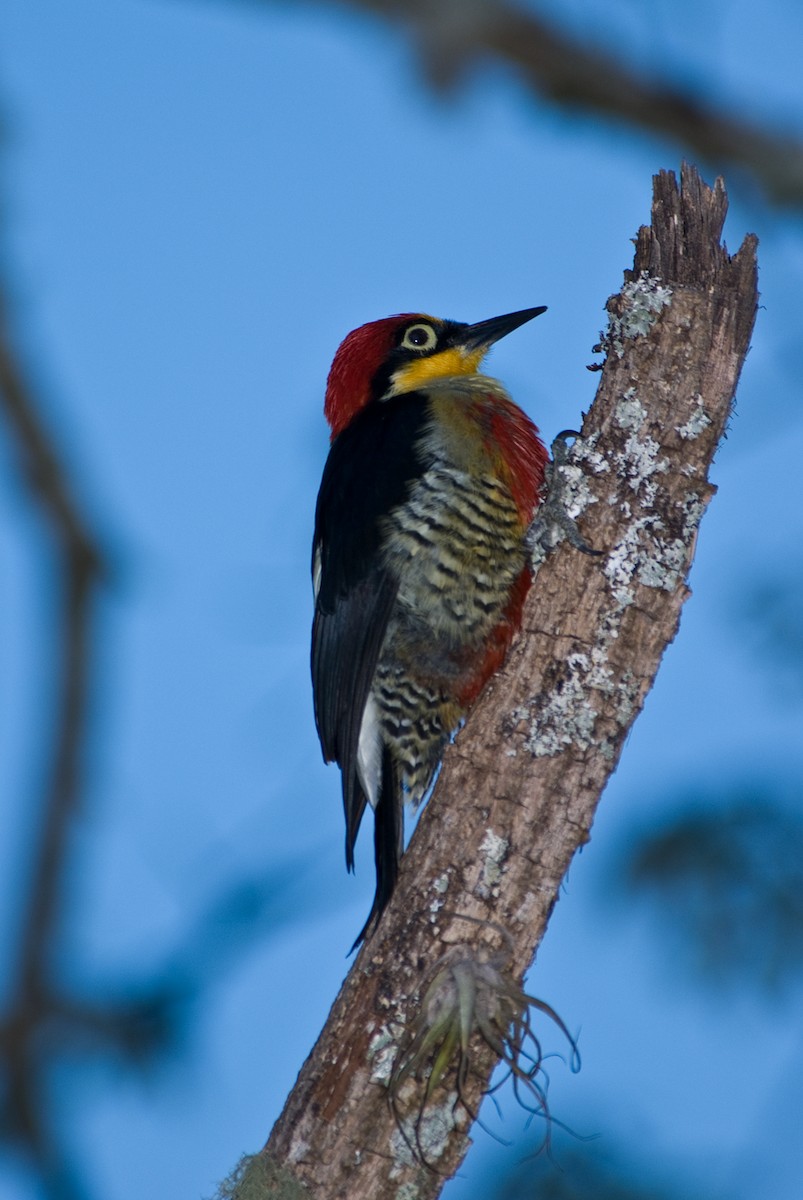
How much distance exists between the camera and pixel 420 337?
19.4ft

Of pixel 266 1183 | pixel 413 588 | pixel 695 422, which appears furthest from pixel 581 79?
pixel 413 588

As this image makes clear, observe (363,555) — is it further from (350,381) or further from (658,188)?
(658,188)

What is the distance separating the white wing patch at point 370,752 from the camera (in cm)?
475

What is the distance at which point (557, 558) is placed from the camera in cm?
377

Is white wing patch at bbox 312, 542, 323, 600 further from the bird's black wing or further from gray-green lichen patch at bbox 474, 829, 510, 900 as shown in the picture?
gray-green lichen patch at bbox 474, 829, 510, 900

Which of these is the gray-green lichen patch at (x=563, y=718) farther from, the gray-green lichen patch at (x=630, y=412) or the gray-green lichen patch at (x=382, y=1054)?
the gray-green lichen patch at (x=382, y=1054)

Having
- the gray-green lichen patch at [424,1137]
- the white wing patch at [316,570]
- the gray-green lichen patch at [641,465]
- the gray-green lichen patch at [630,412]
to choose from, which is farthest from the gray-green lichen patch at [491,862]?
the white wing patch at [316,570]

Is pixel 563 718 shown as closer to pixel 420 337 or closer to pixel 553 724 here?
pixel 553 724

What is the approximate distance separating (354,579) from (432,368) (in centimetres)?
139

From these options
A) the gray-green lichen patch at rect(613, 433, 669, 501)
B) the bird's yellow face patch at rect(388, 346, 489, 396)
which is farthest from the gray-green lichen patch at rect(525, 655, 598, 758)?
the bird's yellow face patch at rect(388, 346, 489, 396)

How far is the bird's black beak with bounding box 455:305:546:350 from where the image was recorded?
5832mm

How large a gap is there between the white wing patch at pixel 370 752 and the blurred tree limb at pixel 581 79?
298cm

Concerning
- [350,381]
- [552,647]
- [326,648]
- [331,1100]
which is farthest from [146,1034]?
[350,381]

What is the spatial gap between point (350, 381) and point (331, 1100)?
3.40m
